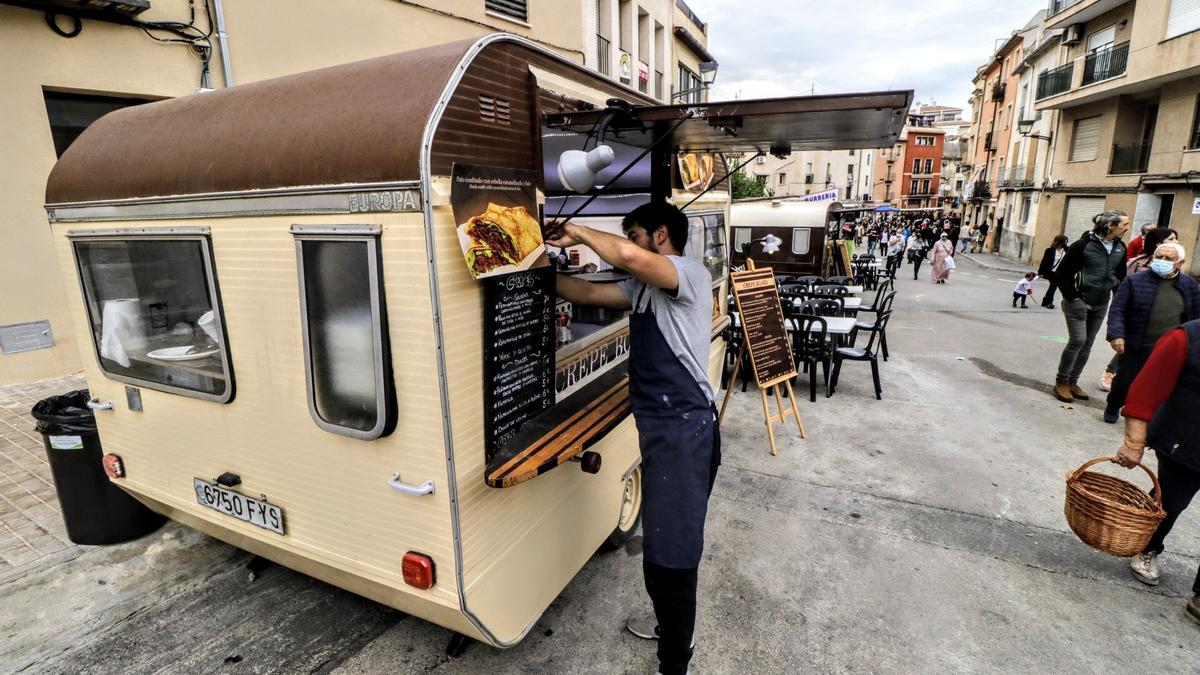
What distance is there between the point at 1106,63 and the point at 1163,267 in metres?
21.7

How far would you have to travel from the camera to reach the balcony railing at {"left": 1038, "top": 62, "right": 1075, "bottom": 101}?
884 inches

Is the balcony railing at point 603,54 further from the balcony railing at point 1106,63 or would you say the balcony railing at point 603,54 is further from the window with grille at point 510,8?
the balcony railing at point 1106,63

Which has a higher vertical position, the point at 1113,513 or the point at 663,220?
the point at 663,220

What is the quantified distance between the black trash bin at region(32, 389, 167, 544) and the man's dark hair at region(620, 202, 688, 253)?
3545mm

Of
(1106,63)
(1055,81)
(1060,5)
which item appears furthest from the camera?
(1060,5)

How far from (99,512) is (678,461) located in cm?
378

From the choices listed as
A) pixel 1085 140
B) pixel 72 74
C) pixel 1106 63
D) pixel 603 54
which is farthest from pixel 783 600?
pixel 1085 140

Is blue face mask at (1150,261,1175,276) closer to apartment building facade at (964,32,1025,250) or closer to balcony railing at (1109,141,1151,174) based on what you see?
balcony railing at (1109,141,1151,174)

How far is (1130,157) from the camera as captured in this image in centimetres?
2019

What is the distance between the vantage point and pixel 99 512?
3824 mm

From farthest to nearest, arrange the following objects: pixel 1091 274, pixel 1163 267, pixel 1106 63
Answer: pixel 1106 63
pixel 1091 274
pixel 1163 267

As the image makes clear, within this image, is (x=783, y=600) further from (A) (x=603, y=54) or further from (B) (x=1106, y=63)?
(B) (x=1106, y=63)

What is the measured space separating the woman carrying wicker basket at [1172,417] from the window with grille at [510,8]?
411 inches

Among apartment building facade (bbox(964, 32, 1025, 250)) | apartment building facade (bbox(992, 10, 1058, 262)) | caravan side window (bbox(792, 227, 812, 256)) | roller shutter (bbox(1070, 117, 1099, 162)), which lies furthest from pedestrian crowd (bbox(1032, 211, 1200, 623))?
apartment building facade (bbox(964, 32, 1025, 250))
